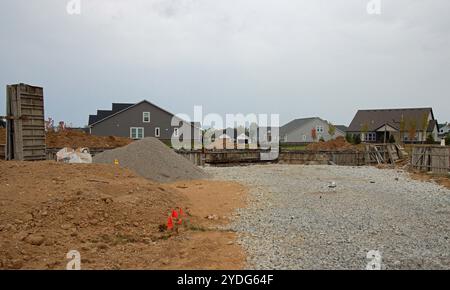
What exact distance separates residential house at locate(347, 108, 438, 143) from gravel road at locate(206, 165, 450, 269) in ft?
138

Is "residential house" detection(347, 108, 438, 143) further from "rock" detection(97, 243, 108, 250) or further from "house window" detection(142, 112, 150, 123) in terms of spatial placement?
"rock" detection(97, 243, 108, 250)

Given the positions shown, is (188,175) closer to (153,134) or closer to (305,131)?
(153,134)

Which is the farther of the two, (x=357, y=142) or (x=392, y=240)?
(x=357, y=142)


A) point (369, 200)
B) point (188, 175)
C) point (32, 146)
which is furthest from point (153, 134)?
point (369, 200)

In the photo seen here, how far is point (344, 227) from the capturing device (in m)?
9.23

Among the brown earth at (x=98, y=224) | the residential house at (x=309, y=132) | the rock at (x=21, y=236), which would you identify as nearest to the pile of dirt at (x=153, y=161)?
the brown earth at (x=98, y=224)

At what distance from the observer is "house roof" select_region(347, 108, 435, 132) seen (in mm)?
56234

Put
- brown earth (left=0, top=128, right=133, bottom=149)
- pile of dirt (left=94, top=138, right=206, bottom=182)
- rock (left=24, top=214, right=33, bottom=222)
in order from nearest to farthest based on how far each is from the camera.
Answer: rock (left=24, top=214, right=33, bottom=222) < pile of dirt (left=94, top=138, right=206, bottom=182) < brown earth (left=0, top=128, right=133, bottom=149)

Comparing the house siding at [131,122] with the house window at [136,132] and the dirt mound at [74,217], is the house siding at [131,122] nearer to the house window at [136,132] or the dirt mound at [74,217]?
the house window at [136,132]

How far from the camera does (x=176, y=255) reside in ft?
22.7

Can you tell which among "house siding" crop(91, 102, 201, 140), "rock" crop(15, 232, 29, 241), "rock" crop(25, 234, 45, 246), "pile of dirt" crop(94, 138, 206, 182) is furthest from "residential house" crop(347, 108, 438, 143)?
"rock" crop(15, 232, 29, 241)

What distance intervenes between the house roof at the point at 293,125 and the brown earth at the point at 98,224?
182 feet

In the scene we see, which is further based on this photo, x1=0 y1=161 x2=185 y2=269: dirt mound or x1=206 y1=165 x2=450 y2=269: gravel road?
x1=206 y1=165 x2=450 y2=269: gravel road
